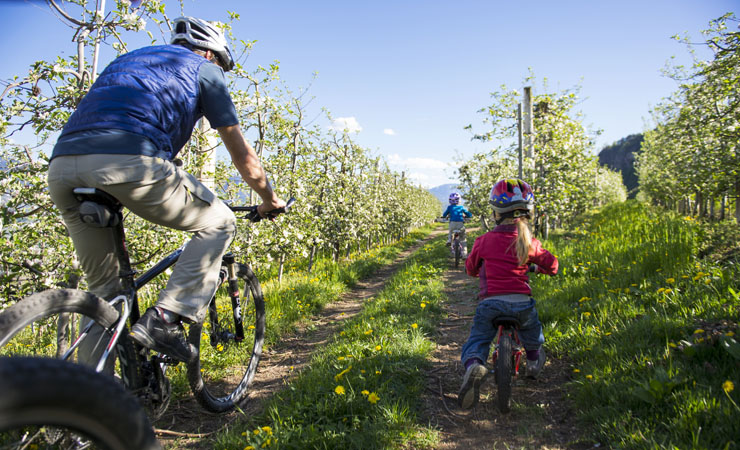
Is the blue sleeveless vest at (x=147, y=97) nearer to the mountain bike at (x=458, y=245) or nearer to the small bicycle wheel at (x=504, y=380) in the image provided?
the small bicycle wheel at (x=504, y=380)

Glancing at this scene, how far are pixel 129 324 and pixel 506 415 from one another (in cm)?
264

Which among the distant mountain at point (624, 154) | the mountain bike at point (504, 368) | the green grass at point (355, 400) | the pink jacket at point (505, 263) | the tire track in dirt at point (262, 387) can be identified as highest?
the distant mountain at point (624, 154)

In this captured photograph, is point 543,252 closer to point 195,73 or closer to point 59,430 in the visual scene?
point 195,73

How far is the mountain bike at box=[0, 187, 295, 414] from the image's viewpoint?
157 cm

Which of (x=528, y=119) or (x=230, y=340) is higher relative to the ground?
(x=528, y=119)

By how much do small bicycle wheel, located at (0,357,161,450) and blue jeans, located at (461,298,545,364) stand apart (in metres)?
2.35

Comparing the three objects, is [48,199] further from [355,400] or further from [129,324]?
[355,400]

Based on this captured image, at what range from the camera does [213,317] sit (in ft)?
10.5

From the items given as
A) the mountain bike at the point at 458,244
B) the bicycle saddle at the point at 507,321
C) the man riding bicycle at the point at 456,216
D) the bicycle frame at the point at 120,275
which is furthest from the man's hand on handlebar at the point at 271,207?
the man riding bicycle at the point at 456,216

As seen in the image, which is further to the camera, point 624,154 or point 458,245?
point 624,154

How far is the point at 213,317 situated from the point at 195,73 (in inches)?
80.8

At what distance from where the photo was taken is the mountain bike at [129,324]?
1.57 m

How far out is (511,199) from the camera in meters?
3.20

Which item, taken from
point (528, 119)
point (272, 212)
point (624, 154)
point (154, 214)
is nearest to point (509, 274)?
point (272, 212)
